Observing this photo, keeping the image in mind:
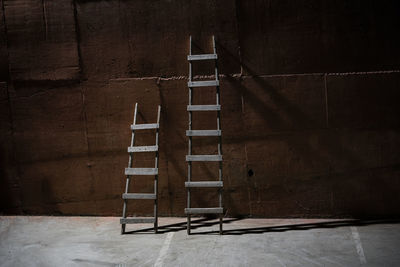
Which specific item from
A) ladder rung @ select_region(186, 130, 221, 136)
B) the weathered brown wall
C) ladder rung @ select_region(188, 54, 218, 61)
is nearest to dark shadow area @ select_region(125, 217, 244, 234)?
the weathered brown wall

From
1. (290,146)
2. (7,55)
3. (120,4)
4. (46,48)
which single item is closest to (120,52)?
(120,4)

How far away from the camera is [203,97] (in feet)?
19.7

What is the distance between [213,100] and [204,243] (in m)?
1.96

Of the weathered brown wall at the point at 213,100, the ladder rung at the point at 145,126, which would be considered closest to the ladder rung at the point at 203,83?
the weathered brown wall at the point at 213,100

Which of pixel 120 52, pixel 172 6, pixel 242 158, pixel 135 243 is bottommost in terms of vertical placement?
pixel 135 243

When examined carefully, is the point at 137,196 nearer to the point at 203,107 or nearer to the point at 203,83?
the point at 203,107

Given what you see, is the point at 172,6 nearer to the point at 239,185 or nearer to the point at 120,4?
the point at 120,4

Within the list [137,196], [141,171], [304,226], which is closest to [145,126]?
[141,171]

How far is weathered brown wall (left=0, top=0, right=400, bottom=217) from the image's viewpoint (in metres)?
5.73

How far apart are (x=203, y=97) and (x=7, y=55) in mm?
2919

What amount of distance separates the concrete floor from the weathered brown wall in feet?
1.10

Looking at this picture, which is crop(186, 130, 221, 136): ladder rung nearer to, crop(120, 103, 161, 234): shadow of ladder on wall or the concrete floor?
crop(120, 103, 161, 234): shadow of ladder on wall

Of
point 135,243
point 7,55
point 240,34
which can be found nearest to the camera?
point 135,243

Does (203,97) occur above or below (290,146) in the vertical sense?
above
